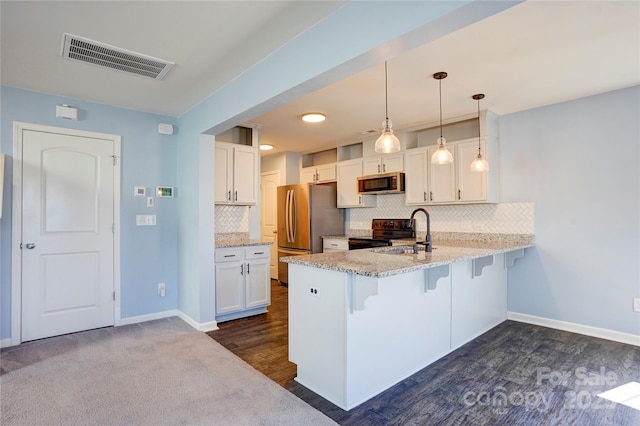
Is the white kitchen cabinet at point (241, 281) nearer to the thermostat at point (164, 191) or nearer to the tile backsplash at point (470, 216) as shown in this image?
the thermostat at point (164, 191)

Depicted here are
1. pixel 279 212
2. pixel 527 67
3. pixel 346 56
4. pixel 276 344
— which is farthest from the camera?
pixel 279 212

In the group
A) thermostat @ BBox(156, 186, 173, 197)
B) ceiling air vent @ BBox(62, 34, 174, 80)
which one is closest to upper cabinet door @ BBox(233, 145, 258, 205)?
thermostat @ BBox(156, 186, 173, 197)

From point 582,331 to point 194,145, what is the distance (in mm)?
4455

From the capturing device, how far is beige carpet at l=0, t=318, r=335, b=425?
2.00m

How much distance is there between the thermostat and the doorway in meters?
0.40

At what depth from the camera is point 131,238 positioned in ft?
12.2

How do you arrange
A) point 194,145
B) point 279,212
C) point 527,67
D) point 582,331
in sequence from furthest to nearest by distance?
point 279,212 < point 194,145 < point 582,331 < point 527,67

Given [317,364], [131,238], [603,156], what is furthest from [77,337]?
[603,156]

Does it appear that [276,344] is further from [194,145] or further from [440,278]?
[194,145]

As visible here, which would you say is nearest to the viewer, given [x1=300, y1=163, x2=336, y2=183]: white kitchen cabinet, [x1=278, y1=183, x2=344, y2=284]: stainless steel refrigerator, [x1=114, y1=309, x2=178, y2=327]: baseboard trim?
[x1=114, y1=309, x2=178, y2=327]: baseboard trim

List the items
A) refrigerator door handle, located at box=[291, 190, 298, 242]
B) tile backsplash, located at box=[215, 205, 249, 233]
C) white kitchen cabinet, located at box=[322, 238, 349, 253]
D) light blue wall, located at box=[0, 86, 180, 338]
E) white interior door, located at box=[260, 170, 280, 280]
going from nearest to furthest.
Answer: light blue wall, located at box=[0, 86, 180, 338], tile backsplash, located at box=[215, 205, 249, 233], white kitchen cabinet, located at box=[322, 238, 349, 253], refrigerator door handle, located at box=[291, 190, 298, 242], white interior door, located at box=[260, 170, 280, 280]

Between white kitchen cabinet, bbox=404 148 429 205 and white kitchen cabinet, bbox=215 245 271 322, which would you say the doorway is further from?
white kitchen cabinet, bbox=404 148 429 205

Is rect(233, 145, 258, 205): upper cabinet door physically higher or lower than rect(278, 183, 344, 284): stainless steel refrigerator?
higher

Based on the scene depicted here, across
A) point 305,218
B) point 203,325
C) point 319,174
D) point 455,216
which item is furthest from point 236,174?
point 455,216
